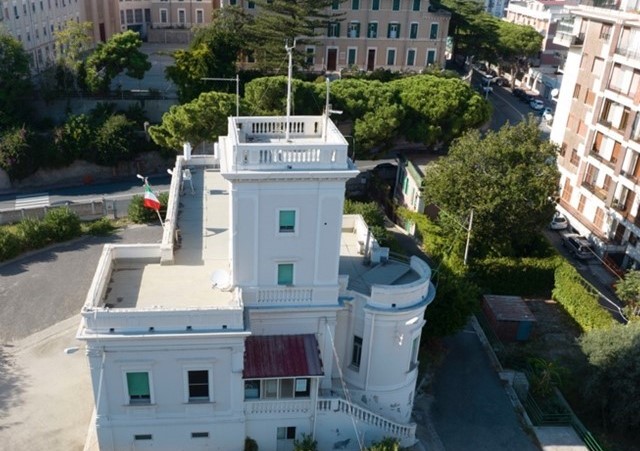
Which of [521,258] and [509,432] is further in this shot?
[521,258]

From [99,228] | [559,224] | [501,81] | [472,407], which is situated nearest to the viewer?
[472,407]

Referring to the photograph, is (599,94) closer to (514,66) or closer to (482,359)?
(482,359)

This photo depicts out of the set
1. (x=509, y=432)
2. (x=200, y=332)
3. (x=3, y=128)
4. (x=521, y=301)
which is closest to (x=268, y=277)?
(x=200, y=332)

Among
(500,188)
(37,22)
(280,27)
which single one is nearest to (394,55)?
(280,27)

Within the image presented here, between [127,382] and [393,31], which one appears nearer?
[127,382]

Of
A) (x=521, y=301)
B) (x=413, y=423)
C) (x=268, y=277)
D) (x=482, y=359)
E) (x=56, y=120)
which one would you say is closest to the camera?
(x=268, y=277)

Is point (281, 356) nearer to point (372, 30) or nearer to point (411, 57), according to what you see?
point (372, 30)
